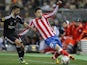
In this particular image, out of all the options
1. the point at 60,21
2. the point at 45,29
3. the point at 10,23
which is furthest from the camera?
the point at 60,21

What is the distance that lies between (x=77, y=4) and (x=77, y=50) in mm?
5442

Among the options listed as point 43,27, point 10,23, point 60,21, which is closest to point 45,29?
point 43,27

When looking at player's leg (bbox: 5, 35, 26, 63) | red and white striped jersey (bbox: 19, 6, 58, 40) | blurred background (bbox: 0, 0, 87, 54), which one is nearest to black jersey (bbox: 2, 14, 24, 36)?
player's leg (bbox: 5, 35, 26, 63)

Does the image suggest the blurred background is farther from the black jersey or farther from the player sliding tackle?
the player sliding tackle

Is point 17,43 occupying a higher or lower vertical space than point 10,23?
lower

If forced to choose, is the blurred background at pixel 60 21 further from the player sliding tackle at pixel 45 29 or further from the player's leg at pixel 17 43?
the player sliding tackle at pixel 45 29

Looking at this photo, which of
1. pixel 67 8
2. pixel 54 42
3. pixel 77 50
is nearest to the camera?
pixel 54 42

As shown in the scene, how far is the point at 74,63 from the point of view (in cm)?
1642

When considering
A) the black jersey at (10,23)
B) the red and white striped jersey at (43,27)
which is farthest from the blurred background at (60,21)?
the red and white striped jersey at (43,27)

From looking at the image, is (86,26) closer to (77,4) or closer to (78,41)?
(78,41)

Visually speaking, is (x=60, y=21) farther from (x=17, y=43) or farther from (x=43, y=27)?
(x=17, y=43)

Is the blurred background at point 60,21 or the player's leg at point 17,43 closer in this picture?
the player's leg at point 17,43

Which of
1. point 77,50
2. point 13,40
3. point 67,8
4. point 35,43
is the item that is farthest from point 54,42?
point 67,8

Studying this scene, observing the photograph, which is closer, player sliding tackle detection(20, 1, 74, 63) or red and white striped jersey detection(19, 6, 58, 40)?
player sliding tackle detection(20, 1, 74, 63)
